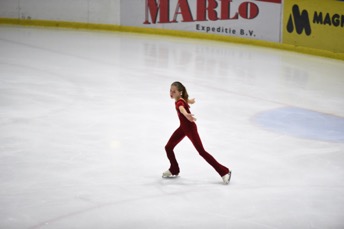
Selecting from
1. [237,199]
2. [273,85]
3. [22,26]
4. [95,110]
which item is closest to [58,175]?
[237,199]

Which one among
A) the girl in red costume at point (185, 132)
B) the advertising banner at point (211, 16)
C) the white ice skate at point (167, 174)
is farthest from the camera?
the advertising banner at point (211, 16)

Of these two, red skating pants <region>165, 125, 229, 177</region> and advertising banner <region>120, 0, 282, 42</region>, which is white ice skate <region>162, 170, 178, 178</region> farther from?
advertising banner <region>120, 0, 282, 42</region>

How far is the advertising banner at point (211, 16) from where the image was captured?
16.2 metres

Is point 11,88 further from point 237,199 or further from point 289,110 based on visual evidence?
point 237,199

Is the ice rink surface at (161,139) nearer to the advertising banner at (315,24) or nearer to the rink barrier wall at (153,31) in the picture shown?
the advertising banner at (315,24)

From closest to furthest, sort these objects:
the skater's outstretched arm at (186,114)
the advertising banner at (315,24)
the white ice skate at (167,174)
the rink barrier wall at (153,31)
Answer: the skater's outstretched arm at (186,114) < the white ice skate at (167,174) < the advertising banner at (315,24) < the rink barrier wall at (153,31)

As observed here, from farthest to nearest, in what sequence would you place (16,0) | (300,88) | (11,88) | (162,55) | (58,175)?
(16,0) < (162,55) < (300,88) < (11,88) < (58,175)

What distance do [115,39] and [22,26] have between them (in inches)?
119

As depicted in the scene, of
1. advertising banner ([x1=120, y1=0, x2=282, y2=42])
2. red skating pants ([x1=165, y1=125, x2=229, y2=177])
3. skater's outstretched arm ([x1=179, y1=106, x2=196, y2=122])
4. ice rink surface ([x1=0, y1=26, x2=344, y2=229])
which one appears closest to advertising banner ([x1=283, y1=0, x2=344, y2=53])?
advertising banner ([x1=120, y1=0, x2=282, y2=42])

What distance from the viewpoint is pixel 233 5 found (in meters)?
16.9

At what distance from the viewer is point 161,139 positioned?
8.49 metres

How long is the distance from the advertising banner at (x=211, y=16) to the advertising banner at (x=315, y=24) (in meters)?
0.30

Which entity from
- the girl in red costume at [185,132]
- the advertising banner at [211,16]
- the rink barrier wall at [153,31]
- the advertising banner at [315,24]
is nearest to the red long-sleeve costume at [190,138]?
the girl in red costume at [185,132]

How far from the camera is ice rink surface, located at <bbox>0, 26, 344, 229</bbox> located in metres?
6.06
